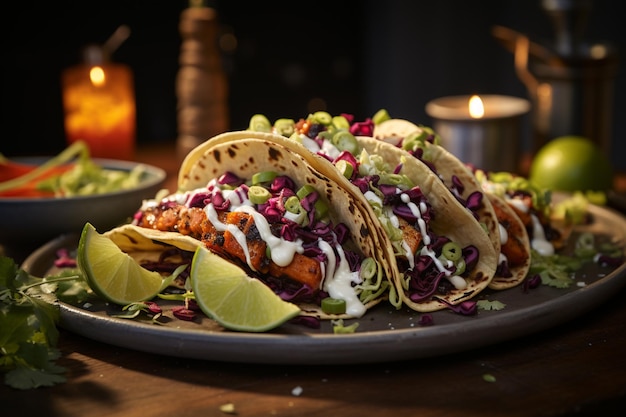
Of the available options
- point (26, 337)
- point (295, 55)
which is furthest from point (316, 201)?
point (295, 55)

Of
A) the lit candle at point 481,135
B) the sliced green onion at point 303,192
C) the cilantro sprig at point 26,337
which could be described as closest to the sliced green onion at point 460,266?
the sliced green onion at point 303,192

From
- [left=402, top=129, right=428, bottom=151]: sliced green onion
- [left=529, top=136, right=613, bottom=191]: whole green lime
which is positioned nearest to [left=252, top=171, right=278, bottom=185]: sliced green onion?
[left=402, top=129, right=428, bottom=151]: sliced green onion

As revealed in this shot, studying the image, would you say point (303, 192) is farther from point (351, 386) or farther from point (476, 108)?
point (476, 108)

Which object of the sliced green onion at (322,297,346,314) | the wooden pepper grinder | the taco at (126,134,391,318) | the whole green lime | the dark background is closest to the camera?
the sliced green onion at (322,297,346,314)

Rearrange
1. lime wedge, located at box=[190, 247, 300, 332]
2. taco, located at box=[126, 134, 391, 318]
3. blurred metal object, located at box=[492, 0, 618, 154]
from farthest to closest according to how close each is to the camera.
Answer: blurred metal object, located at box=[492, 0, 618, 154]
taco, located at box=[126, 134, 391, 318]
lime wedge, located at box=[190, 247, 300, 332]

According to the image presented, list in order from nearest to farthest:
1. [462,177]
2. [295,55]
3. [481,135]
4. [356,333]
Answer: [356,333]
[462,177]
[481,135]
[295,55]

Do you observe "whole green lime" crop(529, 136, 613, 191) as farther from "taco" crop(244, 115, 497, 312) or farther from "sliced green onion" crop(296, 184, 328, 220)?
"sliced green onion" crop(296, 184, 328, 220)
